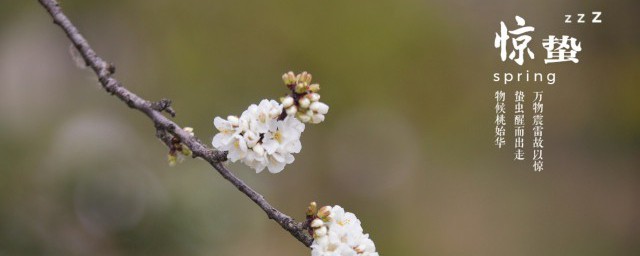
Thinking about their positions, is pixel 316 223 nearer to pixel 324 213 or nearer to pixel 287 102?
pixel 324 213

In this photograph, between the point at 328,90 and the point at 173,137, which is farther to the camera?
the point at 328,90

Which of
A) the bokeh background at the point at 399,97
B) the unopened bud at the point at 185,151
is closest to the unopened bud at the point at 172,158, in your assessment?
the unopened bud at the point at 185,151

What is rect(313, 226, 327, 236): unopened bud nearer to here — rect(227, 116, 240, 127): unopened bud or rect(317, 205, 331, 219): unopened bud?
rect(317, 205, 331, 219): unopened bud

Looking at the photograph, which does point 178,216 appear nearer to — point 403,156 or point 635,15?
point 403,156

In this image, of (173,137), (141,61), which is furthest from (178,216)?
(141,61)

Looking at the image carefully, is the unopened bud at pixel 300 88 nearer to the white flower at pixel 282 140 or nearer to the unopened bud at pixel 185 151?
the white flower at pixel 282 140

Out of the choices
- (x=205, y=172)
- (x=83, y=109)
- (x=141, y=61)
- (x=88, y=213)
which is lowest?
(x=88, y=213)
